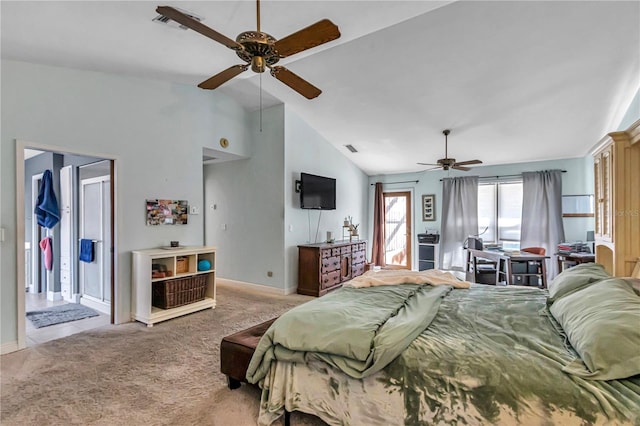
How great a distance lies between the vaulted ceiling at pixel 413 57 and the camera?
2.61 metres

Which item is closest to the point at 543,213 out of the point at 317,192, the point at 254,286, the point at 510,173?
the point at 510,173

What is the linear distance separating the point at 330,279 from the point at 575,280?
139 inches

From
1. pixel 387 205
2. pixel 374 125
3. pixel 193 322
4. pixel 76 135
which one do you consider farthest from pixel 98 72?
pixel 387 205

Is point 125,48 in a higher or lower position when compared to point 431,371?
higher

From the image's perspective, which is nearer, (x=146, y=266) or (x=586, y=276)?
(x=586, y=276)

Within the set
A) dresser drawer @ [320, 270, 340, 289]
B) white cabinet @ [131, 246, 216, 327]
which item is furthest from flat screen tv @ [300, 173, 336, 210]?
white cabinet @ [131, 246, 216, 327]

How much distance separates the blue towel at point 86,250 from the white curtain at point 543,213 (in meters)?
7.44

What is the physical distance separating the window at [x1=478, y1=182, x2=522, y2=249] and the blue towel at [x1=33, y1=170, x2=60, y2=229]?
304 inches

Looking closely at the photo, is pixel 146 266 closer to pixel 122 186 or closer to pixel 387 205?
pixel 122 186

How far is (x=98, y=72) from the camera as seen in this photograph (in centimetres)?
353

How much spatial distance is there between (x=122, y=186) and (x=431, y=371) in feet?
12.7

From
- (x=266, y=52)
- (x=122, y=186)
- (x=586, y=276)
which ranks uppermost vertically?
(x=266, y=52)

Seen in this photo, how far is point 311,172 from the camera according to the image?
5.67 m

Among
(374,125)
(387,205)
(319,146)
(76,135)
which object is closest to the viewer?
(76,135)
